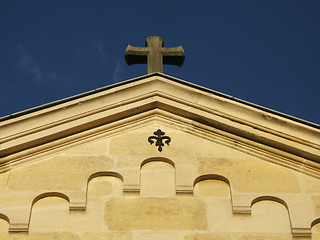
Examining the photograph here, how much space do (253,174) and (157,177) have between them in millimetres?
1043

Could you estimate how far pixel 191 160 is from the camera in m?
8.22

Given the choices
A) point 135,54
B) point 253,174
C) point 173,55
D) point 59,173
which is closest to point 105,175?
point 59,173

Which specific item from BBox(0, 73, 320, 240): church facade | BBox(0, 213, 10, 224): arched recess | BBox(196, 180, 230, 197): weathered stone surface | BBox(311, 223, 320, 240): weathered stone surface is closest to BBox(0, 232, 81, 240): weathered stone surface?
BBox(0, 73, 320, 240): church facade

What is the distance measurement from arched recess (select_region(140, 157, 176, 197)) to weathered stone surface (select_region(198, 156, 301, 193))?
0.34 meters

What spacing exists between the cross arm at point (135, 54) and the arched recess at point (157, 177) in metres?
2.27

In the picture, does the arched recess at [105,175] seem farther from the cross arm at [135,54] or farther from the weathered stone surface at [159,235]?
the cross arm at [135,54]

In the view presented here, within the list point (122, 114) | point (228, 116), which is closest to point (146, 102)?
point (122, 114)

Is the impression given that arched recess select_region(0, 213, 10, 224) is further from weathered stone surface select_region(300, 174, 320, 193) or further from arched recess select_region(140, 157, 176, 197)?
weathered stone surface select_region(300, 174, 320, 193)

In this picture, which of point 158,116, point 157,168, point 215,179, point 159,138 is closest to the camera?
point 215,179

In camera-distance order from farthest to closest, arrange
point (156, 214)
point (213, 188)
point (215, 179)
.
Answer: point (215, 179) < point (213, 188) < point (156, 214)

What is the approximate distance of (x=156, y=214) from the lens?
7.65m

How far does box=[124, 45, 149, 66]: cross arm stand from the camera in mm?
10062

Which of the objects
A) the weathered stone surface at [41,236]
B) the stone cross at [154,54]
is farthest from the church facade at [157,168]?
the stone cross at [154,54]

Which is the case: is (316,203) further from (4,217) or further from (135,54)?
(135,54)
